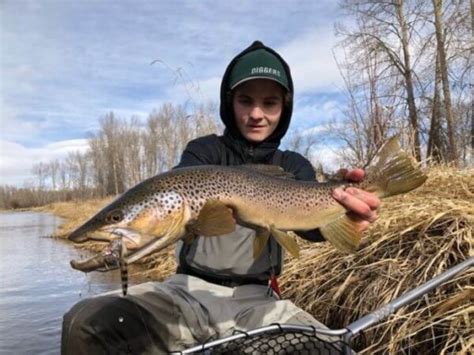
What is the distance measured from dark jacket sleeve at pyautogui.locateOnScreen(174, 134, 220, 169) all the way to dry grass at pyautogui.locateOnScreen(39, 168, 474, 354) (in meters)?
1.62

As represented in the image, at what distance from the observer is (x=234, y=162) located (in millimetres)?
3340

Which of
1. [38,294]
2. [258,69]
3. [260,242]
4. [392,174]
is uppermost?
[258,69]

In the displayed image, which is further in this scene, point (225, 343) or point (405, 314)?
point (405, 314)

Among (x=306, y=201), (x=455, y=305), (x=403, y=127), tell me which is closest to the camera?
(x=306, y=201)

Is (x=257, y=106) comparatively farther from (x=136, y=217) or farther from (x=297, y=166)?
(x=136, y=217)

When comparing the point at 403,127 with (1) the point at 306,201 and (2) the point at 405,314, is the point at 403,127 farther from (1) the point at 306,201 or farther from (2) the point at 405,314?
(1) the point at 306,201

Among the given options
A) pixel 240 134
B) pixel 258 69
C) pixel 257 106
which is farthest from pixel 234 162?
pixel 258 69

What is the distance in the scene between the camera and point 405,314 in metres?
3.47

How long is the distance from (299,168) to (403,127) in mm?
4241

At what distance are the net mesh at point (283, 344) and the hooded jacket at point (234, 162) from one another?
0.66 metres

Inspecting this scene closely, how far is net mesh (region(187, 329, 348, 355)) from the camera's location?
87.1 inches

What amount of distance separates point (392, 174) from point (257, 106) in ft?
3.44

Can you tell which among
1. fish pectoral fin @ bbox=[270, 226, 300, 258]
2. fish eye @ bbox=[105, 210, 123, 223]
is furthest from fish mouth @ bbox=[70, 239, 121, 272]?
fish pectoral fin @ bbox=[270, 226, 300, 258]

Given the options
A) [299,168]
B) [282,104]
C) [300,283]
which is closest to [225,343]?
[299,168]
